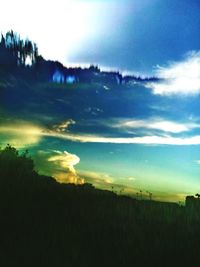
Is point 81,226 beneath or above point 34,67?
beneath

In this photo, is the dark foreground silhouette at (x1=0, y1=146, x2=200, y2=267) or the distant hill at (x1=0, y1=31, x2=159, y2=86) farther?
the distant hill at (x1=0, y1=31, x2=159, y2=86)

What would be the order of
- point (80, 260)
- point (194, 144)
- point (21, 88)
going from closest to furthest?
1. point (80, 260)
2. point (21, 88)
3. point (194, 144)

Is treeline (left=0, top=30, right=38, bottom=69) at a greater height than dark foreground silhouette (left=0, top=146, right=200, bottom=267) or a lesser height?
greater

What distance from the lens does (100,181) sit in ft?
13.6

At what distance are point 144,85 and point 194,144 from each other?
68 centimetres

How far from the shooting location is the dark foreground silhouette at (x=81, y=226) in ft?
11.5

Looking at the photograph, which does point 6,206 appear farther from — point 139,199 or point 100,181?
point 139,199

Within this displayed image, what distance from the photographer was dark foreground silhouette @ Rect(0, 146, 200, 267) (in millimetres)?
3508

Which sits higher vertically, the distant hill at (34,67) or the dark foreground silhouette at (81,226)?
the distant hill at (34,67)

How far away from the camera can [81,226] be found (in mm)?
3770

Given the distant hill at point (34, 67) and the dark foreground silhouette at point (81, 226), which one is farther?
the distant hill at point (34, 67)

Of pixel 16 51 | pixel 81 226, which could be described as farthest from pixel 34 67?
pixel 81 226

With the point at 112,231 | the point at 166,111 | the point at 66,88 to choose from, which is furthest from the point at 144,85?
the point at 112,231

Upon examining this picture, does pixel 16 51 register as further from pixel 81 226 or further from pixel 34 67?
pixel 81 226
